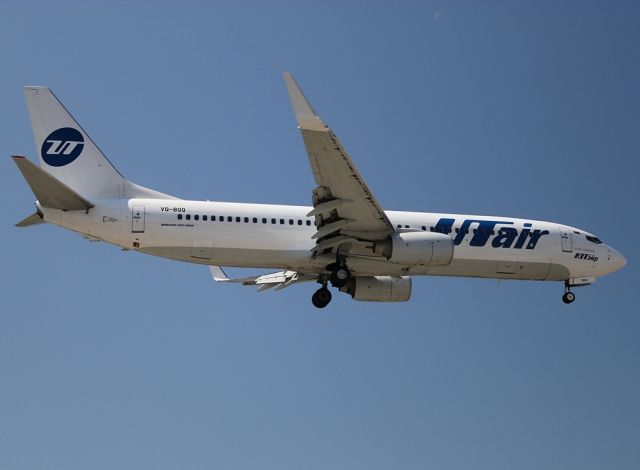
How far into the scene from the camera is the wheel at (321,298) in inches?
1221

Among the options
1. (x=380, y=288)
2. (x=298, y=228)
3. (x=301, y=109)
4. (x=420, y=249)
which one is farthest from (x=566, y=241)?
(x=301, y=109)

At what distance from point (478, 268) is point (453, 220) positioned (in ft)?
5.91

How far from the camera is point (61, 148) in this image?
98.8 feet

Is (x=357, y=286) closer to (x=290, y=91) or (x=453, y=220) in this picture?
(x=453, y=220)

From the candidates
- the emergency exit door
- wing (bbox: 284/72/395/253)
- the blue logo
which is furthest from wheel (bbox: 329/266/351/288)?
the blue logo

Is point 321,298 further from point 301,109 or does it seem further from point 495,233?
point 301,109

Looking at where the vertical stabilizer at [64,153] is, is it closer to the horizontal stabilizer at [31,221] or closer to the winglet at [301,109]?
the horizontal stabilizer at [31,221]

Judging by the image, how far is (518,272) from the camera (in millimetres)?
32125

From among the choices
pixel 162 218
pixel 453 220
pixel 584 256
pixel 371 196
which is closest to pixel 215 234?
pixel 162 218

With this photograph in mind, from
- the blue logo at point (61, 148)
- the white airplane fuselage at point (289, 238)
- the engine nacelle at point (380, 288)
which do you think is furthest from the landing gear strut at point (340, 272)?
the blue logo at point (61, 148)

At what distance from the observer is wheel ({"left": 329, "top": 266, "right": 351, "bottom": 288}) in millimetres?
30000

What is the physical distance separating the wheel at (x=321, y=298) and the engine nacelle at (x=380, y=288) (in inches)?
49.5

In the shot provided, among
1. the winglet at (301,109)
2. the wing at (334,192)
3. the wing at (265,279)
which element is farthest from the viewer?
the wing at (265,279)

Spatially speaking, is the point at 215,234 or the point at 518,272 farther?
the point at 518,272
